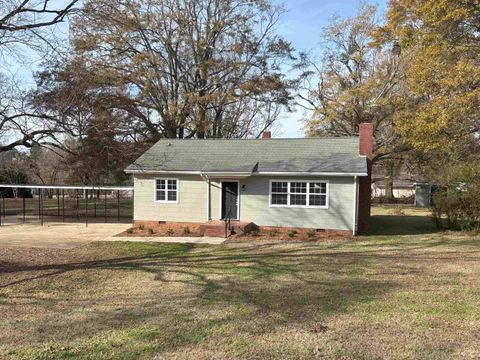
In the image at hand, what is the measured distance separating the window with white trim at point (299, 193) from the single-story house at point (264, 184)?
0.14 ft

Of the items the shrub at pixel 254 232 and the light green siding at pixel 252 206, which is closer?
the light green siding at pixel 252 206

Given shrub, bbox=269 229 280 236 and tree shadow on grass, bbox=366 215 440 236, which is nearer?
shrub, bbox=269 229 280 236

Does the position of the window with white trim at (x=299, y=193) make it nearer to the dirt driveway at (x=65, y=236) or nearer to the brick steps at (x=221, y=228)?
the brick steps at (x=221, y=228)

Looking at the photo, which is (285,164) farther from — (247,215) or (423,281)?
(423,281)

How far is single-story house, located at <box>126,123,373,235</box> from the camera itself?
713 inches

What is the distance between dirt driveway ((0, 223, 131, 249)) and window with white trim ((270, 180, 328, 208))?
714cm

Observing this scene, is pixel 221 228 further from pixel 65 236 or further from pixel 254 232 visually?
pixel 65 236

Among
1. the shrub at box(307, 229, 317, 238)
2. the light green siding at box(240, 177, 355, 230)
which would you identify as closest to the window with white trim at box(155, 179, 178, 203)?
the light green siding at box(240, 177, 355, 230)

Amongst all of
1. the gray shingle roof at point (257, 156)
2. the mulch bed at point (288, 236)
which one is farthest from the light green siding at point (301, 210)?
the gray shingle roof at point (257, 156)

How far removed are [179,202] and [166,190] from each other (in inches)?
34.4

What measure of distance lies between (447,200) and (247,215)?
8.35 metres

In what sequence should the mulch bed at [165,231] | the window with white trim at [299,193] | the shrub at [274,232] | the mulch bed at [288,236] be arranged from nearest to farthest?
the mulch bed at [288,236], the shrub at [274,232], the window with white trim at [299,193], the mulch bed at [165,231]

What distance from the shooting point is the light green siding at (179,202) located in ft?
65.3

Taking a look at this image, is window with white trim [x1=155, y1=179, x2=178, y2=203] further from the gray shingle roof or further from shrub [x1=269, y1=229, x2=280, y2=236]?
shrub [x1=269, y1=229, x2=280, y2=236]
